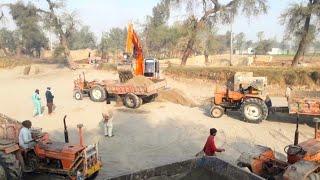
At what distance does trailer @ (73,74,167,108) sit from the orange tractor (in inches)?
402

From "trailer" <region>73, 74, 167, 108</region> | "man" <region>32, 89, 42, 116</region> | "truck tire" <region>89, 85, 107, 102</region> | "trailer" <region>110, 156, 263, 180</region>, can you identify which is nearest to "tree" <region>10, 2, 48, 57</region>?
"trailer" <region>73, 74, 167, 108</region>

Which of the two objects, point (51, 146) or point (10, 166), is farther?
point (51, 146)

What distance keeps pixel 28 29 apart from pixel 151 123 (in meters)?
44.8

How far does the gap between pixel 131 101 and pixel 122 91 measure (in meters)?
0.92

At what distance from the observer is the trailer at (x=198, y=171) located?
5.76 m

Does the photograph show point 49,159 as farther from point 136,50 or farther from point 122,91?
point 136,50

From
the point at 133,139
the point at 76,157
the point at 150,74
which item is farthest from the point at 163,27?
the point at 76,157

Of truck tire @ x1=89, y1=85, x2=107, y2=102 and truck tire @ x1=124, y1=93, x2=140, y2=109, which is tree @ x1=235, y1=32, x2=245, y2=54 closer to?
truck tire @ x1=89, y1=85, x2=107, y2=102

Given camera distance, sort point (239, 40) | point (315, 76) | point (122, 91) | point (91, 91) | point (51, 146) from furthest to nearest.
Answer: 1. point (239, 40)
2. point (315, 76)
3. point (91, 91)
4. point (122, 91)
5. point (51, 146)

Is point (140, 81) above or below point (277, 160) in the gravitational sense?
above

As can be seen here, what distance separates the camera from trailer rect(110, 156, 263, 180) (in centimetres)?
576

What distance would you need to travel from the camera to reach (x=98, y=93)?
21.6m

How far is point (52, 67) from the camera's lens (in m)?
43.0

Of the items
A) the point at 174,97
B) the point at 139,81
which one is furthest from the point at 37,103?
the point at 174,97
